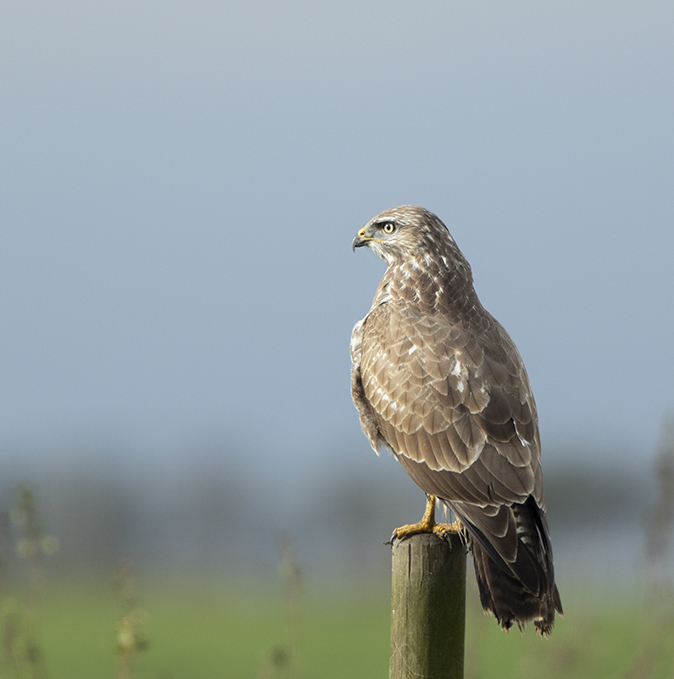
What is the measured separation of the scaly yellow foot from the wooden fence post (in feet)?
1.15

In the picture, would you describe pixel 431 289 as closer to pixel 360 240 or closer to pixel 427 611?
pixel 360 240

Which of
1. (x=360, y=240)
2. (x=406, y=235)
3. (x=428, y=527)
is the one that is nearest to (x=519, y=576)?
(x=428, y=527)

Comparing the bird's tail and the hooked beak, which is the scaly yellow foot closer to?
the bird's tail

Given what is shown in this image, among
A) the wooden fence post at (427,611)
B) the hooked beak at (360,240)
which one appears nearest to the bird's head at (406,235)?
the hooked beak at (360,240)

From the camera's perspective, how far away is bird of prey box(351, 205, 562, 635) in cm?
461

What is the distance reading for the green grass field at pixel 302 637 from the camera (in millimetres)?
5441

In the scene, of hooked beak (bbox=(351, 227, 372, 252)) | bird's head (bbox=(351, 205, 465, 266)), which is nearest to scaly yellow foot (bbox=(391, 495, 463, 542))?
bird's head (bbox=(351, 205, 465, 266))

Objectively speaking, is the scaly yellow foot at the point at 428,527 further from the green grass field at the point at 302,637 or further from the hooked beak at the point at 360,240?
the hooked beak at the point at 360,240

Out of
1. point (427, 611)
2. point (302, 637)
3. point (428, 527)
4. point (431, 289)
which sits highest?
point (431, 289)

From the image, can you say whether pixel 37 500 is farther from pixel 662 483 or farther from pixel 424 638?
pixel 662 483

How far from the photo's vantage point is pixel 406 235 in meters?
6.34

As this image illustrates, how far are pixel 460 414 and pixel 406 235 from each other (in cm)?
173

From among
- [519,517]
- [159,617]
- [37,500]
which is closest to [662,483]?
[519,517]

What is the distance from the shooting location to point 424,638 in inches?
173
